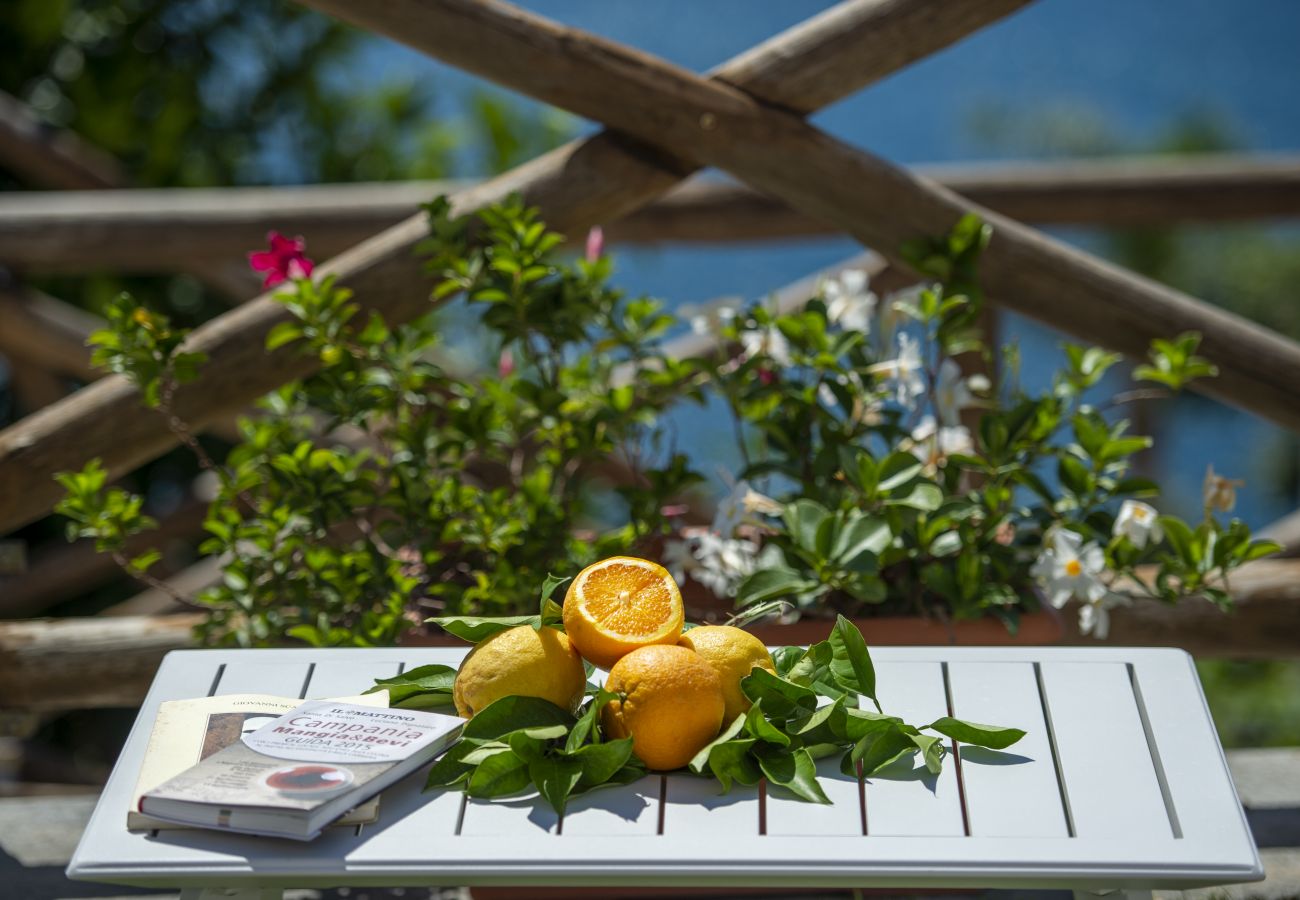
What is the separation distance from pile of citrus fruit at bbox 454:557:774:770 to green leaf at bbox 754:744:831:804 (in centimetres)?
5

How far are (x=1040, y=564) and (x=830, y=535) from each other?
30 cm

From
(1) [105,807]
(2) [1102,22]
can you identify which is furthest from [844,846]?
(2) [1102,22]

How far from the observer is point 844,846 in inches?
39.3

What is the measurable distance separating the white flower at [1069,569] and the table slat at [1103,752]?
0.40 m

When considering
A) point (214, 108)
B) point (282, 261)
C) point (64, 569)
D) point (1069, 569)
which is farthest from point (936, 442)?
point (214, 108)

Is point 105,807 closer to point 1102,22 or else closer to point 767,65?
point 767,65

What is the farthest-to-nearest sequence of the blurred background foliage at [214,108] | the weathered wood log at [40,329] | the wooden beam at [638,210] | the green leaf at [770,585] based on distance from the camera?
the blurred background foliage at [214,108]
the weathered wood log at [40,329]
the wooden beam at [638,210]
the green leaf at [770,585]

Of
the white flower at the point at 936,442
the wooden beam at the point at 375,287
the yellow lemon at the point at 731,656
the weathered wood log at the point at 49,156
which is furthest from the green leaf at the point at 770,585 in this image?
the weathered wood log at the point at 49,156

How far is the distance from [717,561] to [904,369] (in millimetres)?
370

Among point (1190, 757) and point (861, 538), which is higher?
point (861, 538)

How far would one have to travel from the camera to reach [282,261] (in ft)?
6.00

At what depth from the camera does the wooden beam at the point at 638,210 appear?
9.53 feet

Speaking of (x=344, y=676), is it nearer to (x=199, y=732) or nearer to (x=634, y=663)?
(x=199, y=732)

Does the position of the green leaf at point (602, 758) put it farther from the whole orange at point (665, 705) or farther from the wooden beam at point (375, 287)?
the wooden beam at point (375, 287)
